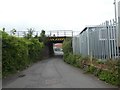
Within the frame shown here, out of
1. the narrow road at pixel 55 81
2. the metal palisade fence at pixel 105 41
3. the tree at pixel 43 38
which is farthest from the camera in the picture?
the tree at pixel 43 38

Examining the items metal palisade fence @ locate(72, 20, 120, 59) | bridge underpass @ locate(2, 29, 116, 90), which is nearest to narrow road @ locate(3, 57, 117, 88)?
bridge underpass @ locate(2, 29, 116, 90)

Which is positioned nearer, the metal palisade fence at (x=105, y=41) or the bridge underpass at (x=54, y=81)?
the bridge underpass at (x=54, y=81)

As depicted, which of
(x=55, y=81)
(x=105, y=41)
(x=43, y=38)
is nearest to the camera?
(x=55, y=81)

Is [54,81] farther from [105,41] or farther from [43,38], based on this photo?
[43,38]

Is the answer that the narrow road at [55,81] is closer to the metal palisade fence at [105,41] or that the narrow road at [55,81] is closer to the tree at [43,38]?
the metal palisade fence at [105,41]

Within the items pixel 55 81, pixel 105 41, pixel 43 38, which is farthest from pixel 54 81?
pixel 43 38

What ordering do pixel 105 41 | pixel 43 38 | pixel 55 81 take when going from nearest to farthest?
pixel 55 81 < pixel 105 41 < pixel 43 38

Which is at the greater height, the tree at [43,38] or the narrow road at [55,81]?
the tree at [43,38]

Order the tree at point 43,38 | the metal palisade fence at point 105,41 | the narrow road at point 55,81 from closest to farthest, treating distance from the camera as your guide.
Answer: the narrow road at point 55,81 → the metal palisade fence at point 105,41 → the tree at point 43,38

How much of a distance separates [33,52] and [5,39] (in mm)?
Answer: 19284

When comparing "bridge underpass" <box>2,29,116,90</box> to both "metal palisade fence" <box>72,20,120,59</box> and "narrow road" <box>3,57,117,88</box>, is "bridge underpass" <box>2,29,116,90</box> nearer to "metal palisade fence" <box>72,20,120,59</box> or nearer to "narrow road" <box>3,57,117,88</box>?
"narrow road" <box>3,57,117,88</box>

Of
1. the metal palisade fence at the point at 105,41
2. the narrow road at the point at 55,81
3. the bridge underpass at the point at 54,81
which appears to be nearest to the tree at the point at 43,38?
the metal palisade fence at the point at 105,41

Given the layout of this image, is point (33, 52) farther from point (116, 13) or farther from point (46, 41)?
point (116, 13)

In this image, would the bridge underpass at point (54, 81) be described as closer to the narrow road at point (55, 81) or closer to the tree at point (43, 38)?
the narrow road at point (55, 81)
